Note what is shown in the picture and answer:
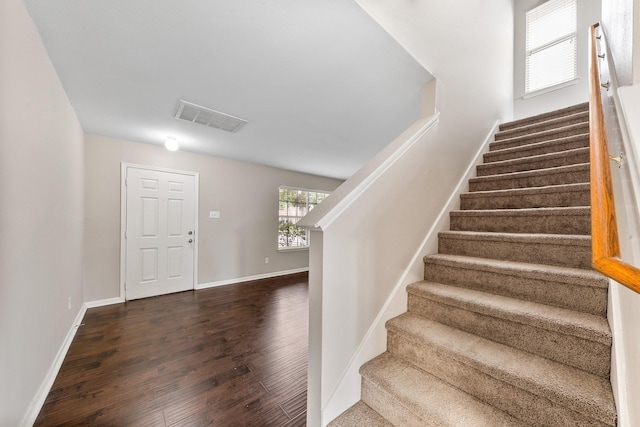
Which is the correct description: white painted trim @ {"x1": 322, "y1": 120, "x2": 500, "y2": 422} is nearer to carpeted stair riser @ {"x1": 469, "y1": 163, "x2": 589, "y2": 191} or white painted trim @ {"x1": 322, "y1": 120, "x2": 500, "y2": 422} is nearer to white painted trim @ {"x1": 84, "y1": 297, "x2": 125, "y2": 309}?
carpeted stair riser @ {"x1": 469, "y1": 163, "x2": 589, "y2": 191}

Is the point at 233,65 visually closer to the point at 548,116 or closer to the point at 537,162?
the point at 537,162

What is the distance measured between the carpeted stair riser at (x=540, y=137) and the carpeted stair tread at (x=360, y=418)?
9.32 ft

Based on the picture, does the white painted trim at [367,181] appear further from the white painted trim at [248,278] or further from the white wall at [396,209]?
the white painted trim at [248,278]

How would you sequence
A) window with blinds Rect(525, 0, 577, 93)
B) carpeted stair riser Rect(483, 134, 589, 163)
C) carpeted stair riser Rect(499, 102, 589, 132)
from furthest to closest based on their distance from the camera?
window with blinds Rect(525, 0, 577, 93) → carpeted stair riser Rect(499, 102, 589, 132) → carpeted stair riser Rect(483, 134, 589, 163)

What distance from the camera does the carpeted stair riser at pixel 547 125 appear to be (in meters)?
2.39

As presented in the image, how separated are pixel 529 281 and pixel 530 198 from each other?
2.78 feet

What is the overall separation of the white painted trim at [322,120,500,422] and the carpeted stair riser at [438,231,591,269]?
0.17 metres

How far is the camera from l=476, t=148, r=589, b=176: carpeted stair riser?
199 cm

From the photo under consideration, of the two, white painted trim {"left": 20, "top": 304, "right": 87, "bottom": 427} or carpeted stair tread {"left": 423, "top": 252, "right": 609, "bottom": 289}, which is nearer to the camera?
carpeted stair tread {"left": 423, "top": 252, "right": 609, "bottom": 289}

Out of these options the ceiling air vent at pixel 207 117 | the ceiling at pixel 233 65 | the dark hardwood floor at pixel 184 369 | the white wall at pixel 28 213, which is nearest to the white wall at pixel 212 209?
the ceiling at pixel 233 65

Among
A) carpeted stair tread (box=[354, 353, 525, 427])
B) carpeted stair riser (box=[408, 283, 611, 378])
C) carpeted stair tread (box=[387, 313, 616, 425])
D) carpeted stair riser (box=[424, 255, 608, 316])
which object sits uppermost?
carpeted stair riser (box=[424, 255, 608, 316])

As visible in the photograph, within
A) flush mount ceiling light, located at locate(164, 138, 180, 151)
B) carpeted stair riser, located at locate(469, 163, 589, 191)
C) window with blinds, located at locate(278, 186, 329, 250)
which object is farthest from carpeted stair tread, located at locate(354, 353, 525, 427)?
window with blinds, located at locate(278, 186, 329, 250)

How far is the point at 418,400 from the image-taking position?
3.72 ft

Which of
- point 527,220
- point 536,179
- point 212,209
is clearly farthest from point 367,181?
point 212,209
